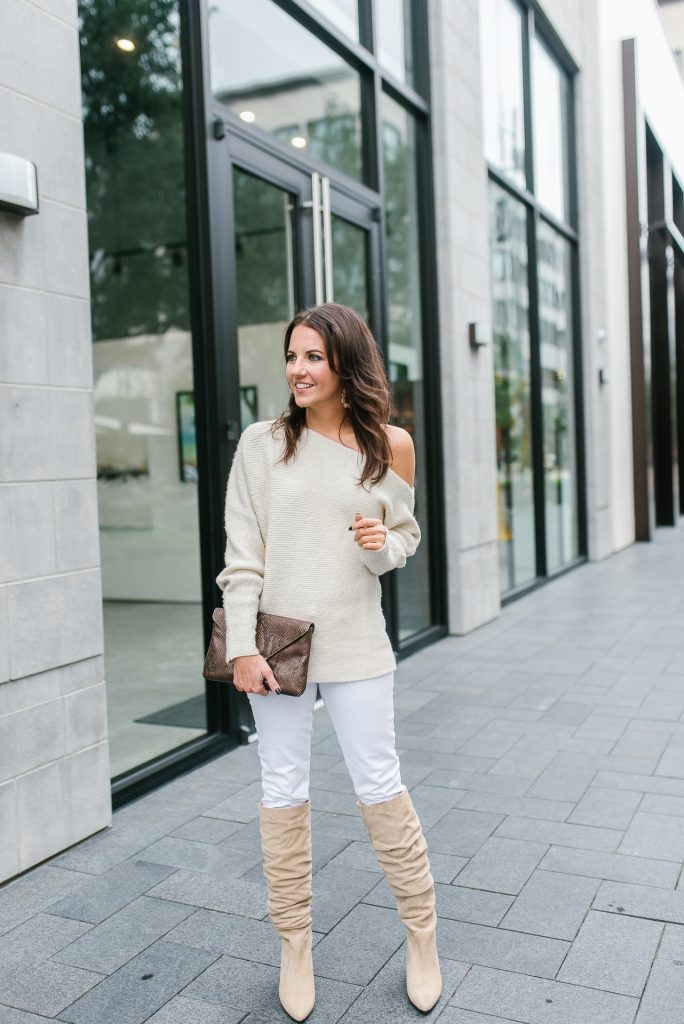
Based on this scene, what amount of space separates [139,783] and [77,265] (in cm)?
198

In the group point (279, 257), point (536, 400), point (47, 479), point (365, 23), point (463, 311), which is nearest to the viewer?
point (47, 479)

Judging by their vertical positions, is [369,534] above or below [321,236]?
below

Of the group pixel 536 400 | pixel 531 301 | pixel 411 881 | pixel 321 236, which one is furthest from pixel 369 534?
pixel 531 301

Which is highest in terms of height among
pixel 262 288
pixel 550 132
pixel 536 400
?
pixel 550 132

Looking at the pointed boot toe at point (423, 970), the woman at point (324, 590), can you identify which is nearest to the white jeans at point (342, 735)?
the woman at point (324, 590)

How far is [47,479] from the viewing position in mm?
3166

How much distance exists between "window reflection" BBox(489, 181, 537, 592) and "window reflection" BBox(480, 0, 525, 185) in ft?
1.14

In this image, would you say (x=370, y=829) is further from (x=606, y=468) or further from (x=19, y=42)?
(x=606, y=468)

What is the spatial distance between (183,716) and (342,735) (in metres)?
2.78

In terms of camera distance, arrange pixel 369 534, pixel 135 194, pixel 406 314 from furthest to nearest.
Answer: pixel 135 194 → pixel 406 314 → pixel 369 534

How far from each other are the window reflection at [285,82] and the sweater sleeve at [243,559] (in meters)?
3.04

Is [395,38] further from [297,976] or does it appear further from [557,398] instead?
[297,976]

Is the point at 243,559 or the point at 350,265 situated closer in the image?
the point at 243,559

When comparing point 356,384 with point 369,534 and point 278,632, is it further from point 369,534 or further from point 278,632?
point 278,632
